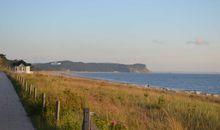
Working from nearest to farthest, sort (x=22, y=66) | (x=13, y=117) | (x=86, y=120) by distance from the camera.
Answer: (x=86, y=120) → (x=13, y=117) → (x=22, y=66)

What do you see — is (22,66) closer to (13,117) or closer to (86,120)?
(13,117)

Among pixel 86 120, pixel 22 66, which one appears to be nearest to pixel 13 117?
pixel 86 120

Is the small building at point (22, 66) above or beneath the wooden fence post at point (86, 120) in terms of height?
above

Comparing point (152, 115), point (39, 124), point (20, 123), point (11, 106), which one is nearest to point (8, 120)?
point (20, 123)

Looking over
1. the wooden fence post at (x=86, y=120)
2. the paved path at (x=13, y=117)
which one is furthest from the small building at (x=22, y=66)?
the wooden fence post at (x=86, y=120)

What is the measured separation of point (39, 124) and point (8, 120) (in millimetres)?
1928

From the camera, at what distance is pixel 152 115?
61.1ft

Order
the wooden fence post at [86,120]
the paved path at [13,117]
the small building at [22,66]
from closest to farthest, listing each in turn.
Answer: the wooden fence post at [86,120] → the paved path at [13,117] → the small building at [22,66]

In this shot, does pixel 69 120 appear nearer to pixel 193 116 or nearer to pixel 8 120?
pixel 8 120

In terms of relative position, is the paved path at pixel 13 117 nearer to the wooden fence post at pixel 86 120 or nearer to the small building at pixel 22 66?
the wooden fence post at pixel 86 120

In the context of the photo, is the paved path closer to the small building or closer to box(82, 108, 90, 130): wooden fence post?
box(82, 108, 90, 130): wooden fence post

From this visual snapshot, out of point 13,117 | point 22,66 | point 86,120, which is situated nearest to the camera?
point 86,120

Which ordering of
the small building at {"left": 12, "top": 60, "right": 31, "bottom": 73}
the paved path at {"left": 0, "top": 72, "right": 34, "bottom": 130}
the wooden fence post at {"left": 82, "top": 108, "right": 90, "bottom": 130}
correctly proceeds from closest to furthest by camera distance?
the wooden fence post at {"left": 82, "top": 108, "right": 90, "bottom": 130}
the paved path at {"left": 0, "top": 72, "right": 34, "bottom": 130}
the small building at {"left": 12, "top": 60, "right": 31, "bottom": 73}

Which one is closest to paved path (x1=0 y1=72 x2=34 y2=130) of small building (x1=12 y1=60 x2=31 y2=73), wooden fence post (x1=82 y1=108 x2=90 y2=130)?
wooden fence post (x1=82 y1=108 x2=90 y2=130)
